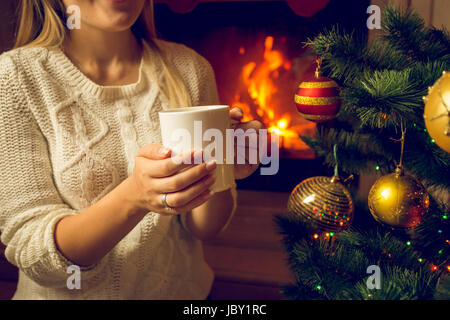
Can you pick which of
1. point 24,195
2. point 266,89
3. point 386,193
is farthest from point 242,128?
point 266,89

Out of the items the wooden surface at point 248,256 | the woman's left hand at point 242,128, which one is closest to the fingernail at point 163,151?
the woman's left hand at point 242,128

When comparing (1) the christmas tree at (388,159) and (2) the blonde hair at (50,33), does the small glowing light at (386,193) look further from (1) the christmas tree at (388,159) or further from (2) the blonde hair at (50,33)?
(2) the blonde hair at (50,33)

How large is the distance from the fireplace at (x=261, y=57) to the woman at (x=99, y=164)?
76 cm

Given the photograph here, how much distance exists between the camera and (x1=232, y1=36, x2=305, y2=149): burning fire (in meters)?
1.55

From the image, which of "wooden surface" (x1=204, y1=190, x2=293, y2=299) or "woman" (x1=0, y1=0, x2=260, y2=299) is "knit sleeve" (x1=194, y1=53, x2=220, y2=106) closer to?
"woman" (x1=0, y1=0, x2=260, y2=299)

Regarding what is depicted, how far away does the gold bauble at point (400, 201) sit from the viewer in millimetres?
413

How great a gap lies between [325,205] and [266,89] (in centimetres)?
116

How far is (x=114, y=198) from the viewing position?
529mm

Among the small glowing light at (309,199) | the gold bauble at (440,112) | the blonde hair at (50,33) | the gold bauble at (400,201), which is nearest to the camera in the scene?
the gold bauble at (440,112)

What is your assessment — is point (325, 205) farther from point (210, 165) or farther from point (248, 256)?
point (248, 256)

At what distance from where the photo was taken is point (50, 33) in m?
0.71

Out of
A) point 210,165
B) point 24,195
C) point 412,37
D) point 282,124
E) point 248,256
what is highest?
point 412,37

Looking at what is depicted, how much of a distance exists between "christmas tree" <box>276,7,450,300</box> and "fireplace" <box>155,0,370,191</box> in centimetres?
100
